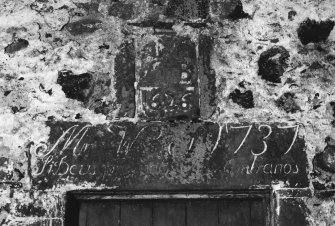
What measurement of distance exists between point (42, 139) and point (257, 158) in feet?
4.15

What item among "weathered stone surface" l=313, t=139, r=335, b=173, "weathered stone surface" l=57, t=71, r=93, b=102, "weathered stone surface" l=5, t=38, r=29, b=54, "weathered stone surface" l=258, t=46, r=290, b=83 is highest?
"weathered stone surface" l=5, t=38, r=29, b=54

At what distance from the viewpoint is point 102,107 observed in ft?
8.75

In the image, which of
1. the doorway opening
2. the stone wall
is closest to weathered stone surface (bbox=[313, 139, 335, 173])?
the stone wall

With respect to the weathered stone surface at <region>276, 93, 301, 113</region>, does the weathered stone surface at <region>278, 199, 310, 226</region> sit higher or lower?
lower

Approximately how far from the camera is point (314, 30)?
9.46 ft

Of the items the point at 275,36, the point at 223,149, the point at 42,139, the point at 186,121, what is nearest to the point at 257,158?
the point at 223,149

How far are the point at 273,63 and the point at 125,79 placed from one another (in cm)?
93

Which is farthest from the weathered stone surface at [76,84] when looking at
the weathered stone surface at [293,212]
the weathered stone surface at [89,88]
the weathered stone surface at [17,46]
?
the weathered stone surface at [293,212]

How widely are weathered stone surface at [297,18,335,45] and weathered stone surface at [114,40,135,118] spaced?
1086 millimetres

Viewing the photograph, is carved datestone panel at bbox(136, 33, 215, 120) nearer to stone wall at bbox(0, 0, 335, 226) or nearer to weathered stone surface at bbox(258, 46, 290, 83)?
stone wall at bbox(0, 0, 335, 226)

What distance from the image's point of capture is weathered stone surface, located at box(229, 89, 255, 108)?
275cm

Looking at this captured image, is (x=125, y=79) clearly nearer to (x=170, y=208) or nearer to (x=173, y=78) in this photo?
(x=173, y=78)

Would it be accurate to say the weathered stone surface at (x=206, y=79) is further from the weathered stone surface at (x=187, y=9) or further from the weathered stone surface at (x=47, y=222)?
the weathered stone surface at (x=47, y=222)

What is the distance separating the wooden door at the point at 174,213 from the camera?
8.63ft
